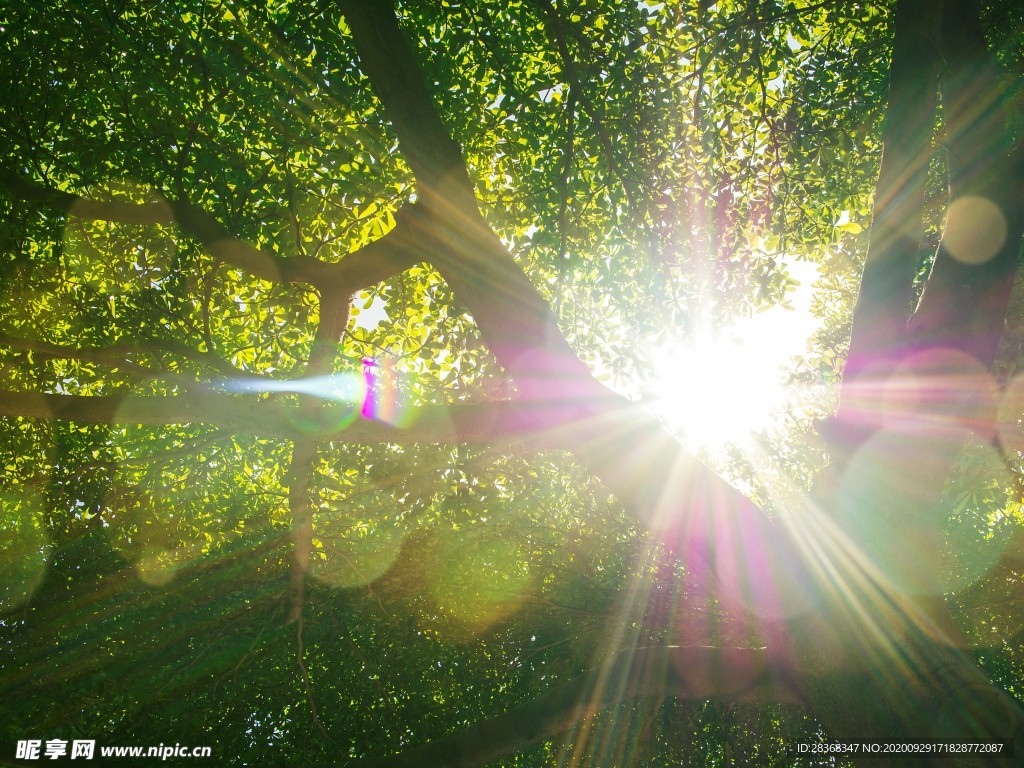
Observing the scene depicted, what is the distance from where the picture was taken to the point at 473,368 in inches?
338

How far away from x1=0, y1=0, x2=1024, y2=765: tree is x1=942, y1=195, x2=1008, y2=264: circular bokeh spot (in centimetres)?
4

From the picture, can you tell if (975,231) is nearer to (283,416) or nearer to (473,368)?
A: (283,416)

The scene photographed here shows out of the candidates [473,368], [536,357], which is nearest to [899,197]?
[536,357]

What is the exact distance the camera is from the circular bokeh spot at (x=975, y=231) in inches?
158

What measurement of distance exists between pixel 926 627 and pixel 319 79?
26.7 feet

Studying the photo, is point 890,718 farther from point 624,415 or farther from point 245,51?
point 245,51

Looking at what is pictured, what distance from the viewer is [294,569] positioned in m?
6.19

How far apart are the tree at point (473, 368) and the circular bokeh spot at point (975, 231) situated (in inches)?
1.5

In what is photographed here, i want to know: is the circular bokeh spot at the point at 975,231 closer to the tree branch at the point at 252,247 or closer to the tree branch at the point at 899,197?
the tree branch at the point at 899,197

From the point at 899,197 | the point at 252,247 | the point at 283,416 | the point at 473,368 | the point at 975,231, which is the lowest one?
the point at 283,416

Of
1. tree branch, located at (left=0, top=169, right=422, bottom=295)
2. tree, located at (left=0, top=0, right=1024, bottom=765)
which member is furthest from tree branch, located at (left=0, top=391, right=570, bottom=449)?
tree branch, located at (left=0, top=169, right=422, bottom=295)

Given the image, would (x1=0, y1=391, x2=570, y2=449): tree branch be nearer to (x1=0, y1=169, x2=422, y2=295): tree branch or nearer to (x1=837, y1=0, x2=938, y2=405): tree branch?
(x1=0, y1=169, x2=422, y2=295): tree branch

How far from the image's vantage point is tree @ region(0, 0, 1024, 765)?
14.4 ft

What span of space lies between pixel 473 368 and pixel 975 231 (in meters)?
5.99
